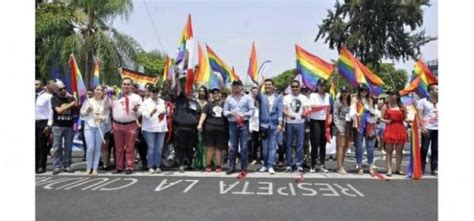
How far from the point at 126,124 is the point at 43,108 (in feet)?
5.25

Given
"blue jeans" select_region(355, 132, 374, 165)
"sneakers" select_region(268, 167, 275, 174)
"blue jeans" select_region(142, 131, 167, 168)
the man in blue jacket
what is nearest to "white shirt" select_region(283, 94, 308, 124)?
the man in blue jacket

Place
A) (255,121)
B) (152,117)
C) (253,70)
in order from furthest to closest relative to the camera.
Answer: (253,70), (255,121), (152,117)

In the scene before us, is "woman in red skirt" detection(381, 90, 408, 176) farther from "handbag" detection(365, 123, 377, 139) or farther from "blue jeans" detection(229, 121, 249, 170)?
"blue jeans" detection(229, 121, 249, 170)

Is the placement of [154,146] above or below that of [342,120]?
below

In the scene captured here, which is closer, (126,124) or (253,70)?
(126,124)

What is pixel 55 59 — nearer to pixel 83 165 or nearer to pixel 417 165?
pixel 83 165

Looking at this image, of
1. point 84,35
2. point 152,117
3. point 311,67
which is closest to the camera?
point 152,117

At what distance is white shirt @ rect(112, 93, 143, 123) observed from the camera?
30.3ft

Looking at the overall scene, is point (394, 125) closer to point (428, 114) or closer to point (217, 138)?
point (428, 114)

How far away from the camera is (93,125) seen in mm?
9297

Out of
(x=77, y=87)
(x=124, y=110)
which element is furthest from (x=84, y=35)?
(x=124, y=110)

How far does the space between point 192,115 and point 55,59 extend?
14879 mm

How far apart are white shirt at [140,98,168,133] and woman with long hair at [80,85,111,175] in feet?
2.57

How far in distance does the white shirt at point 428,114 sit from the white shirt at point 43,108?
7.02 meters
